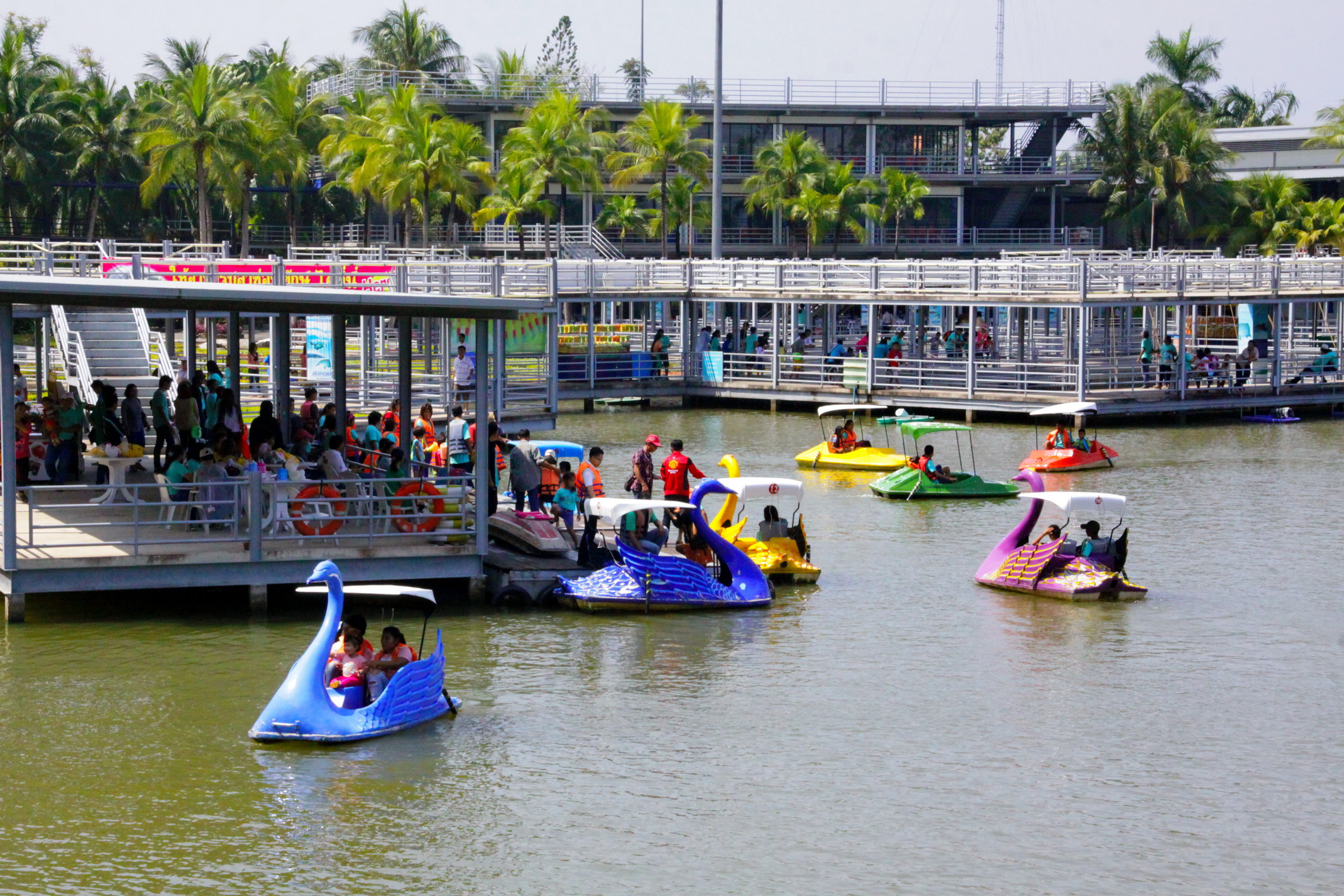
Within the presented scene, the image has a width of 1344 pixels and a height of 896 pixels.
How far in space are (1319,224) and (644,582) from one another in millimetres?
60195

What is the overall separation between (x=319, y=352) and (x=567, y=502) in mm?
17178

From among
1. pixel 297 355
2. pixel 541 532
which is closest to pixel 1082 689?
pixel 541 532

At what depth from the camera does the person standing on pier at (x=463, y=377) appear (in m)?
36.6

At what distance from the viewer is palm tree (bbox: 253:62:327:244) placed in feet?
215

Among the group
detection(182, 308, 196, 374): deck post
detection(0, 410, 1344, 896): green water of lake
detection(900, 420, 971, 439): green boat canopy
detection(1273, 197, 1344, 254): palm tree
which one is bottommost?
detection(0, 410, 1344, 896): green water of lake

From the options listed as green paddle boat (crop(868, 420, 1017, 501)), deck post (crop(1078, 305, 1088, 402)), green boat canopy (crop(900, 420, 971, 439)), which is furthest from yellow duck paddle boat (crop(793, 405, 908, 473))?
deck post (crop(1078, 305, 1088, 402))

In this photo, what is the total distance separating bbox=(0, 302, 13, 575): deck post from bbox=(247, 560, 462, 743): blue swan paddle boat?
4.56 m

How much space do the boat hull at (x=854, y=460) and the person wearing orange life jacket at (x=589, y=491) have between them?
12808 millimetres

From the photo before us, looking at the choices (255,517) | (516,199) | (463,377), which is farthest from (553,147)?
(255,517)

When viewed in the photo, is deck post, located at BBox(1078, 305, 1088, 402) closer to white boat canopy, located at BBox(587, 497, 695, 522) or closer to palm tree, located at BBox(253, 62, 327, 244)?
white boat canopy, located at BBox(587, 497, 695, 522)

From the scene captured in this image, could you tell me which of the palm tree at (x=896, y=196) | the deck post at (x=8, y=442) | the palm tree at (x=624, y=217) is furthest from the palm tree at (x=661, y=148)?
the deck post at (x=8, y=442)

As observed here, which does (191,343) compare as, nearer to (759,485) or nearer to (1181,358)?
(759,485)

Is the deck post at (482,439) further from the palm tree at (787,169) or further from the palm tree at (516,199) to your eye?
the palm tree at (787,169)

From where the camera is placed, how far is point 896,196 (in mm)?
79062
